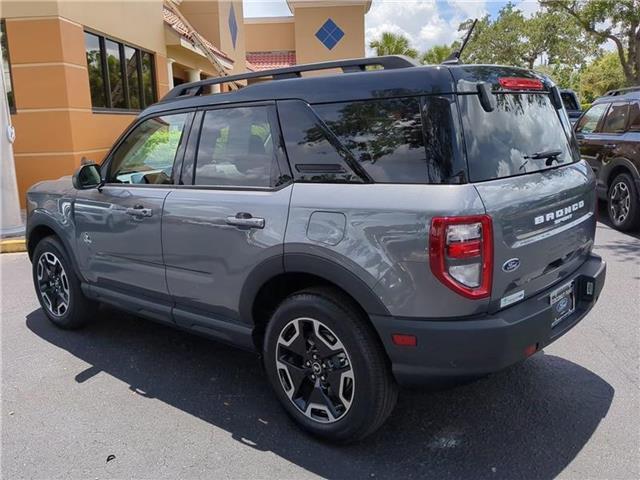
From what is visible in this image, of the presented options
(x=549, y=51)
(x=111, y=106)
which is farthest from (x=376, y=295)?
(x=549, y=51)

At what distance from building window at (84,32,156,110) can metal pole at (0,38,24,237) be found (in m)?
2.76

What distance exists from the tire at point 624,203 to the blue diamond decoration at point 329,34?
Result: 1827 cm

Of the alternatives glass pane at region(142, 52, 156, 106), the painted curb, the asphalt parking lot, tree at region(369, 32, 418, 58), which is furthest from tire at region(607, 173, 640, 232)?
tree at region(369, 32, 418, 58)

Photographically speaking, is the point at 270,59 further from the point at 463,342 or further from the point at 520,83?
the point at 463,342

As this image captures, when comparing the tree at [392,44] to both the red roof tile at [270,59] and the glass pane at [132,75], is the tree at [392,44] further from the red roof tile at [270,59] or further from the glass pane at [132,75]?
the glass pane at [132,75]

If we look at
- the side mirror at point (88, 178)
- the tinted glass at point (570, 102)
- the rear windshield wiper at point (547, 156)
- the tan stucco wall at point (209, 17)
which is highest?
the tan stucco wall at point (209, 17)

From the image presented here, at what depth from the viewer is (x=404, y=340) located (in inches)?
104

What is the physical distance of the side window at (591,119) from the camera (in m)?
8.48

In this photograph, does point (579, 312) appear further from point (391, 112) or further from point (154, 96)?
point (154, 96)

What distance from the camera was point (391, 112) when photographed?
2.79 meters

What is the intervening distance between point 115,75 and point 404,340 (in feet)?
36.4

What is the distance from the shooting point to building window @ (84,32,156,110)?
11.0m

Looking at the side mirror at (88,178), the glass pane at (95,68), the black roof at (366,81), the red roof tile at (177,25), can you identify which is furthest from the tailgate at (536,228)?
the red roof tile at (177,25)

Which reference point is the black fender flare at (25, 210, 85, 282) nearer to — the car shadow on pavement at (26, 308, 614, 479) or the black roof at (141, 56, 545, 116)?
the car shadow on pavement at (26, 308, 614, 479)
